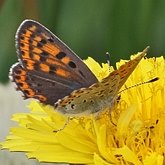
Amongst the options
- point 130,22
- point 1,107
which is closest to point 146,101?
point 1,107

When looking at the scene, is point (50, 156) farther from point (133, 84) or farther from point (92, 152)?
point (133, 84)

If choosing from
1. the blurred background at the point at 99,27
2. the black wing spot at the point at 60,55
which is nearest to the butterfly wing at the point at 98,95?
the black wing spot at the point at 60,55

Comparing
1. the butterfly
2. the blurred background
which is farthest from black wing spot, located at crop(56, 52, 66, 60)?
the blurred background

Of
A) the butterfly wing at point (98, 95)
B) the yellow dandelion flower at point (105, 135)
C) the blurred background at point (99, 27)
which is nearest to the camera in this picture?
the butterfly wing at point (98, 95)

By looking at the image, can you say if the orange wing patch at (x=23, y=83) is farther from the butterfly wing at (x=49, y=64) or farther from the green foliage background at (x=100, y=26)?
the green foliage background at (x=100, y=26)

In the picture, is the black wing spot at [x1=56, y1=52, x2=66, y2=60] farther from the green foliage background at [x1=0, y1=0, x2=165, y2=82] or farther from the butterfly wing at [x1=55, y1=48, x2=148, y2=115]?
the green foliage background at [x1=0, y1=0, x2=165, y2=82]

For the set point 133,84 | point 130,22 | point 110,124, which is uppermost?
point 130,22
